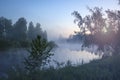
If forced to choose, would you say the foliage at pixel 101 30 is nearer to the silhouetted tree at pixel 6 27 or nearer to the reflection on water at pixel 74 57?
the reflection on water at pixel 74 57

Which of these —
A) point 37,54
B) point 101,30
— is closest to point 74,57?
point 101,30

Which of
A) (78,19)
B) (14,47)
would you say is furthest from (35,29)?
(78,19)

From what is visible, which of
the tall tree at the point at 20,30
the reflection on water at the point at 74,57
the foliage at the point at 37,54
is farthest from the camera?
the tall tree at the point at 20,30

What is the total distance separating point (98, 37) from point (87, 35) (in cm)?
225

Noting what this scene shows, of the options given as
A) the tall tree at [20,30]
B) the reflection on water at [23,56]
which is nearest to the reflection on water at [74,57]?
the reflection on water at [23,56]

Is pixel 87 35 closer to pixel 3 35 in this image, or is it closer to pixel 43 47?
pixel 43 47

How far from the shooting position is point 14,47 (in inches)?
3036

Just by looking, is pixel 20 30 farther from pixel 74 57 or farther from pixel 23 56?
pixel 74 57

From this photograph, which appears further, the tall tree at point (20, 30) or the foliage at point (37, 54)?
the tall tree at point (20, 30)

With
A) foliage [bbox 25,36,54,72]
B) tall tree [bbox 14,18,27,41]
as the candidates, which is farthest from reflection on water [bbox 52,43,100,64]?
tall tree [bbox 14,18,27,41]

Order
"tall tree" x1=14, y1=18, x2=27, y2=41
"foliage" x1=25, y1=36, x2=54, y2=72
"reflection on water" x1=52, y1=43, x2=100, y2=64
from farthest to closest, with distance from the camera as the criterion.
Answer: "tall tree" x1=14, y1=18, x2=27, y2=41 < "reflection on water" x1=52, y1=43, x2=100, y2=64 < "foliage" x1=25, y1=36, x2=54, y2=72

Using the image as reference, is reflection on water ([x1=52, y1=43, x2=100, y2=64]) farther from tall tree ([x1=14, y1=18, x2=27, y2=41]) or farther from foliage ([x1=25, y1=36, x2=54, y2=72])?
tall tree ([x1=14, y1=18, x2=27, y2=41])

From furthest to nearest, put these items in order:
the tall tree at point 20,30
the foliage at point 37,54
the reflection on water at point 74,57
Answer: the tall tree at point 20,30, the reflection on water at point 74,57, the foliage at point 37,54

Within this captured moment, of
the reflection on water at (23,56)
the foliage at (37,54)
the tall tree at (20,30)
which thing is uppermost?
the tall tree at (20,30)
